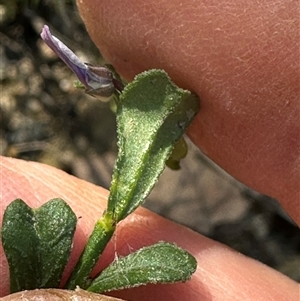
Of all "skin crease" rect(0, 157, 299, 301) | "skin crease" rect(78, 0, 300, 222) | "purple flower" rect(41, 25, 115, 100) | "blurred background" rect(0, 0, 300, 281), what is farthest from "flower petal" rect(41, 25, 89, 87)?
"blurred background" rect(0, 0, 300, 281)

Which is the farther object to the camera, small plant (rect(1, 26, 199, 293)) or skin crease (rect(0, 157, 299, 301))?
skin crease (rect(0, 157, 299, 301))

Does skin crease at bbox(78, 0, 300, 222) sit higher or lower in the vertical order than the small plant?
higher

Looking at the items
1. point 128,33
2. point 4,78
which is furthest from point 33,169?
point 4,78

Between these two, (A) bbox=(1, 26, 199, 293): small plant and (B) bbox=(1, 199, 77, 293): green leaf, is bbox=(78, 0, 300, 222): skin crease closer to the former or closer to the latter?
(A) bbox=(1, 26, 199, 293): small plant

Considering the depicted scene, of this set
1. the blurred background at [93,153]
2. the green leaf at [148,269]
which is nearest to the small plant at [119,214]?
the green leaf at [148,269]

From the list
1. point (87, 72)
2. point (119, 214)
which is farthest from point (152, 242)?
point (87, 72)

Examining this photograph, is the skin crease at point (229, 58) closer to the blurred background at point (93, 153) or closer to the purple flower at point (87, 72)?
the purple flower at point (87, 72)
